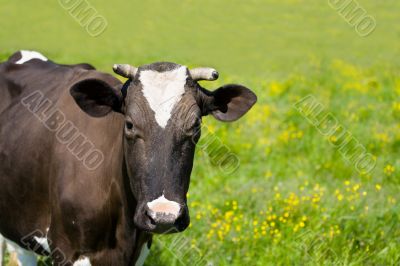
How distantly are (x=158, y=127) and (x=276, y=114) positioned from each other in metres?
7.32

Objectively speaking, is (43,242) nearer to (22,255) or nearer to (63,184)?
(63,184)

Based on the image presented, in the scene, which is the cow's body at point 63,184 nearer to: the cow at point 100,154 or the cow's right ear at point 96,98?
the cow at point 100,154

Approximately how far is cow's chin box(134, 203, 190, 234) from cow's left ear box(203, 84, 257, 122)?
1.00 metres

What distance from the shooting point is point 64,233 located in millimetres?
5035

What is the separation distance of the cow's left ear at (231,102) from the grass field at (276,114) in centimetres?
211

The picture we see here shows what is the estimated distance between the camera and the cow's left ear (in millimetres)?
4930

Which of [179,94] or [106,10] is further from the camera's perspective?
[106,10]

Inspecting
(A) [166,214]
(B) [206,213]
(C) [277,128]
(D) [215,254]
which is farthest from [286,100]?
(A) [166,214]

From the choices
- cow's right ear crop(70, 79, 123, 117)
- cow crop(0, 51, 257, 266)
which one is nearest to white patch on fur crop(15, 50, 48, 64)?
cow crop(0, 51, 257, 266)

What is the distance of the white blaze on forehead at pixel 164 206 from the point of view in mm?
4035

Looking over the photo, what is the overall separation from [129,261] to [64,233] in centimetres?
52

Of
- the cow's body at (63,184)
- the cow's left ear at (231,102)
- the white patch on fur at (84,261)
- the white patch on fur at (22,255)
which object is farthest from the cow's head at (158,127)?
the white patch on fur at (22,255)

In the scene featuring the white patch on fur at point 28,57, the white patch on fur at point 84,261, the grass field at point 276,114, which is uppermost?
the white patch on fur at point 84,261

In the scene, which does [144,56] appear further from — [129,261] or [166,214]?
[166,214]
